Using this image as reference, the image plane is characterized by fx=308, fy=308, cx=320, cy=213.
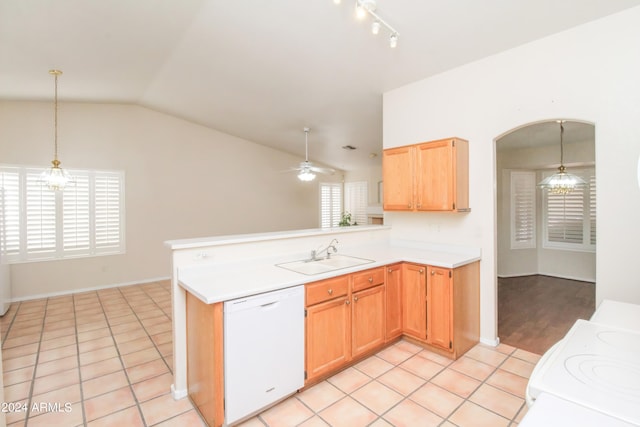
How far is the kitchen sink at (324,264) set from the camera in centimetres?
277

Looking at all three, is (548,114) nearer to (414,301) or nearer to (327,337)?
(414,301)

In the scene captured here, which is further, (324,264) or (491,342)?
(491,342)

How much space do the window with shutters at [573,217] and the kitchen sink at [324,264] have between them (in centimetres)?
489

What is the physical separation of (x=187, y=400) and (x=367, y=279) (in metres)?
1.73

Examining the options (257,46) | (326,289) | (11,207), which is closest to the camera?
(326,289)

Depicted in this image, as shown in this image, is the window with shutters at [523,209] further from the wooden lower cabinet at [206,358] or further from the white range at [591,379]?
the wooden lower cabinet at [206,358]

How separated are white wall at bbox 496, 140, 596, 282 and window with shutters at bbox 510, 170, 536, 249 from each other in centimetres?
8

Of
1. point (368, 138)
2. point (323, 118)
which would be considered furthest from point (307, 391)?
point (368, 138)

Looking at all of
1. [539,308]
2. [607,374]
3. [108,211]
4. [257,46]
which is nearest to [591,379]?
[607,374]

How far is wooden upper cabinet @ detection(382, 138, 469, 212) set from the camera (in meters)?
3.10

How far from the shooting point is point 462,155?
3.19m

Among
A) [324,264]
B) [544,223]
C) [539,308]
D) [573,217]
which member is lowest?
[539,308]

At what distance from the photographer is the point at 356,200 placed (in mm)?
8719

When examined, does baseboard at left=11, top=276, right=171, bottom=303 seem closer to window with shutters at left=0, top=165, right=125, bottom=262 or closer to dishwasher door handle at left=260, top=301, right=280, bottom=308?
window with shutters at left=0, top=165, right=125, bottom=262
